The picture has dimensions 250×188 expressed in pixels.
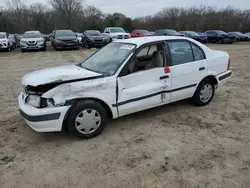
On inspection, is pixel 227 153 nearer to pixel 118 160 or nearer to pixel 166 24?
pixel 118 160

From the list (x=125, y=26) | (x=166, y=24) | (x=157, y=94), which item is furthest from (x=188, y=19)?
(x=157, y=94)

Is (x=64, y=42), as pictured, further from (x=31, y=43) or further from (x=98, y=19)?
(x=98, y=19)

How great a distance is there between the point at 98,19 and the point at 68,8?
783 cm

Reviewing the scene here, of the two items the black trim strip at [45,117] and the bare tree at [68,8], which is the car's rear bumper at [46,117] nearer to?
the black trim strip at [45,117]

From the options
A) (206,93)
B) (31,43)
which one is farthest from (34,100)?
(31,43)

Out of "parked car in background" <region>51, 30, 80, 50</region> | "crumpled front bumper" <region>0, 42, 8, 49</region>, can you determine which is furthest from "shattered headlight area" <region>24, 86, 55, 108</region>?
"crumpled front bumper" <region>0, 42, 8, 49</region>

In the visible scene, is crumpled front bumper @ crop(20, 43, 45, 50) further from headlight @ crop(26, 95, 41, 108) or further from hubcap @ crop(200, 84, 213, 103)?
hubcap @ crop(200, 84, 213, 103)

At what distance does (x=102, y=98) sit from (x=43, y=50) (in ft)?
50.9

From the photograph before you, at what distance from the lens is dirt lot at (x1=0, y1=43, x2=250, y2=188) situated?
8.31 feet

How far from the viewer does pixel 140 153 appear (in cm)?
304

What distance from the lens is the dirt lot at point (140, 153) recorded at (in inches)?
99.7

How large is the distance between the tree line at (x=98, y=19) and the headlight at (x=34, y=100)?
38204 mm

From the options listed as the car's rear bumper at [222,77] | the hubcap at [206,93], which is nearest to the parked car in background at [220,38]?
the car's rear bumper at [222,77]

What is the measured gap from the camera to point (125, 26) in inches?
1823
